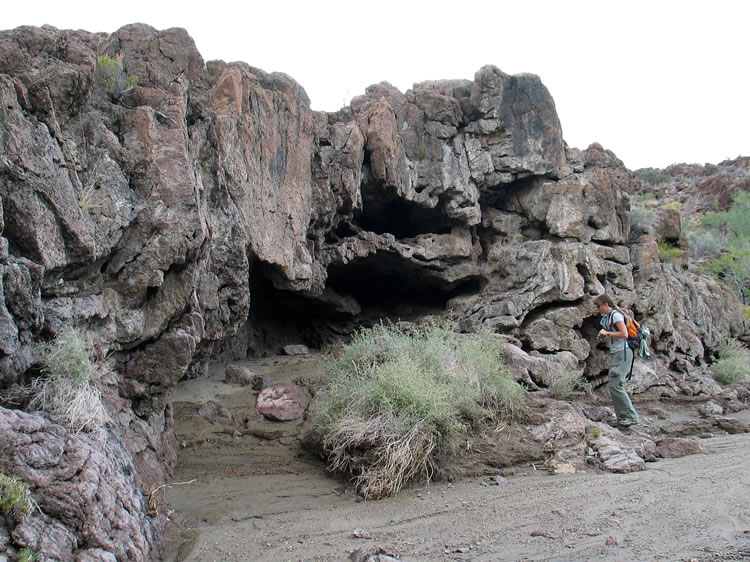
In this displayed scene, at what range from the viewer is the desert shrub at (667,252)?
1392 centimetres

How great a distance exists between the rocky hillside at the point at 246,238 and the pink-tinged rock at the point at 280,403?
106 cm

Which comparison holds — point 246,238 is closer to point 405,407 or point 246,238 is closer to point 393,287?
point 405,407

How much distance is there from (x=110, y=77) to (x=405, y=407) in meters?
5.00

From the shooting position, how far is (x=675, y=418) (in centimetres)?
880

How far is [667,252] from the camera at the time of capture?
13.9m

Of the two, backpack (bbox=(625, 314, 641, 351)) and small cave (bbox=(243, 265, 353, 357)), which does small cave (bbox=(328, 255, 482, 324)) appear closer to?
small cave (bbox=(243, 265, 353, 357))

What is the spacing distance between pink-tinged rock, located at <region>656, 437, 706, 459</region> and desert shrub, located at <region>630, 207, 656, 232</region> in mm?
7758

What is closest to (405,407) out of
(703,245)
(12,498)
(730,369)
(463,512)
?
(463,512)

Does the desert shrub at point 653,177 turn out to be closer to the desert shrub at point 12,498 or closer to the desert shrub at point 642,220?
the desert shrub at point 642,220

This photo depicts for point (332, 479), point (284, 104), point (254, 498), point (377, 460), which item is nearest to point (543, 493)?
point (377, 460)

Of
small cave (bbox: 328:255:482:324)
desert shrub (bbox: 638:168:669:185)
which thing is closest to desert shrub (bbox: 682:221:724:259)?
desert shrub (bbox: 638:168:669:185)

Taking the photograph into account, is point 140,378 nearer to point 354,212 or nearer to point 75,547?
point 75,547

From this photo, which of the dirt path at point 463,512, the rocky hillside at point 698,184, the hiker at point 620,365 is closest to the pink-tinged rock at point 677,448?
the dirt path at point 463,512

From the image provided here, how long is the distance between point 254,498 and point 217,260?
10.5ft
